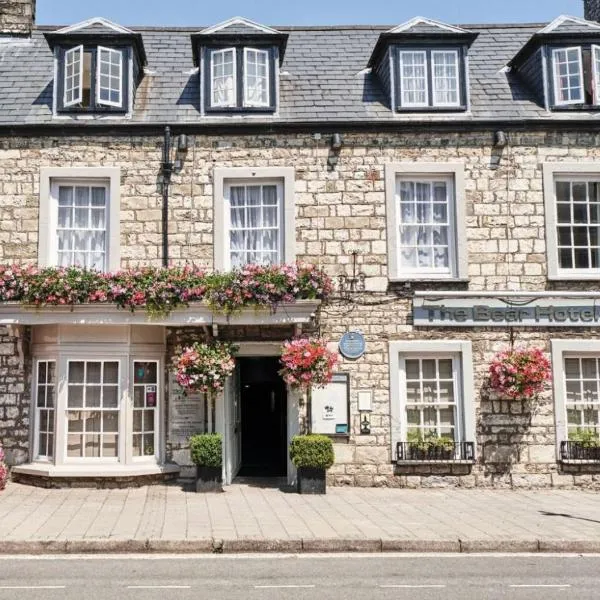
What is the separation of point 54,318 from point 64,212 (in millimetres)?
2326

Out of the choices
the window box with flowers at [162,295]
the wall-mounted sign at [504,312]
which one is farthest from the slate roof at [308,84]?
the wall-mounted sign at [504,312]

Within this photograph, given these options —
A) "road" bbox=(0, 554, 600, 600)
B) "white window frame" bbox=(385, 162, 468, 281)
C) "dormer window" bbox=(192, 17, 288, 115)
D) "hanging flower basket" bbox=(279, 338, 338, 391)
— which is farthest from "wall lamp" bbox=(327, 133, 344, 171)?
"road" bbox=(0, 554, 600, 600)

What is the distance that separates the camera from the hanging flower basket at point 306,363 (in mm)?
12898

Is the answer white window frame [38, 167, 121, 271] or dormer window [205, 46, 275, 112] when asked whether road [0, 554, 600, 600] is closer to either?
white window frame [38, 167, 121, 271]

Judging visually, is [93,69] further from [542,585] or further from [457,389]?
[542,585]

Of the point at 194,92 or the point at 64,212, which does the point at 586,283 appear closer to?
the point at 194,92

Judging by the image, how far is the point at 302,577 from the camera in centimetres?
777

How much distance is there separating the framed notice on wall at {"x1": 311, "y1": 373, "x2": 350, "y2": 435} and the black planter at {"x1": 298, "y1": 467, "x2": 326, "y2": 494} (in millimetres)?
901

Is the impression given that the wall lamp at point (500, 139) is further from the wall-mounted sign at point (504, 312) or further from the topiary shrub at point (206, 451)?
the topiary shrub at point (206, 451)

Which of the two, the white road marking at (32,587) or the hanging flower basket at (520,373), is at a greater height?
the hanging flower basket at (520,373)

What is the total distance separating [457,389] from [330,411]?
96.2 inches

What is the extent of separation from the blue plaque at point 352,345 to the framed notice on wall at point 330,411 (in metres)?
0.54

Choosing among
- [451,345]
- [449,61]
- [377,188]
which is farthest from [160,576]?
[449,61]

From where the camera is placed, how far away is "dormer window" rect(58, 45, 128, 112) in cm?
1439
